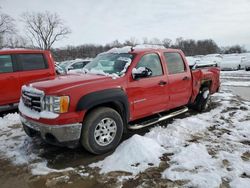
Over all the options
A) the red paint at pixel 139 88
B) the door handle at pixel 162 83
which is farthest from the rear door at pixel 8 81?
the door handle at pixel 162 83

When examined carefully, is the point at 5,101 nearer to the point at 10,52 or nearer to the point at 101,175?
the point at 10,52

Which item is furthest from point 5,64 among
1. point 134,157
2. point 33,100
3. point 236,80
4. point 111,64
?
point 236,80

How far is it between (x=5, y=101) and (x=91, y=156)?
12.7 feet

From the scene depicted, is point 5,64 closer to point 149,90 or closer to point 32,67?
point 32,67

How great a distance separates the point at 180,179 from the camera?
3.59m

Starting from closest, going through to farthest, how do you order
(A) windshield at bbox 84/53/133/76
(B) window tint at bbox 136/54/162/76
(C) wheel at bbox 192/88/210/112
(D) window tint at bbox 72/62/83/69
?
(A) windshield at bbox 84/53/133/76, (B) window tint at bbox 136/54/162/76, (C) wheel at bbox 192/88/210/112, (D) window tint at bbox 72/62/83/69

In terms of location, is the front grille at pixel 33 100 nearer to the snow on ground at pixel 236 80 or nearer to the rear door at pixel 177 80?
the rear door at pixel 177 80

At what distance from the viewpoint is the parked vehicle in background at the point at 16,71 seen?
7027mm

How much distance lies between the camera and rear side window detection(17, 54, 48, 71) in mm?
7424

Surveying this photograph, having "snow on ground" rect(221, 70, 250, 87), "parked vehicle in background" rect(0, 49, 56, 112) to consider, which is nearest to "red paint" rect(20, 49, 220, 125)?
"parked vehicle in background" rect(0, 49, 56, 112)

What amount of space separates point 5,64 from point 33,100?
11.5ft

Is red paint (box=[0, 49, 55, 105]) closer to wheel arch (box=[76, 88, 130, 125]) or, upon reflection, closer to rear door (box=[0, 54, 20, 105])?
rear door (box=[0, 54, 20, 105])

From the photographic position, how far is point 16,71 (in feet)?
23.8

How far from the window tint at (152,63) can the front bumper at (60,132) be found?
192cm
